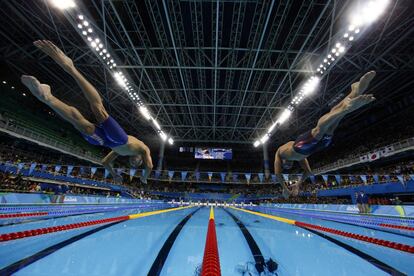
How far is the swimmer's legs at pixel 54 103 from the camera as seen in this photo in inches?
135

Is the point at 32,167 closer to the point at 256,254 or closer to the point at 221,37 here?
the point at 221,37

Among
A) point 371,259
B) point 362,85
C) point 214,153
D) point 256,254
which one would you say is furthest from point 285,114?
point 256,254

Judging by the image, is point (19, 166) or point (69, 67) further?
point (19, 166)

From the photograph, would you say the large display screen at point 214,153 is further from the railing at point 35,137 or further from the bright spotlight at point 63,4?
the bright spotlight at point 63,4

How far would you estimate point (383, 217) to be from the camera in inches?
402

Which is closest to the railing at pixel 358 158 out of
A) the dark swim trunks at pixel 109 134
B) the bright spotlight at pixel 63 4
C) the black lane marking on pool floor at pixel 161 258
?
the black lane marking on pool floor at pixel 161 258

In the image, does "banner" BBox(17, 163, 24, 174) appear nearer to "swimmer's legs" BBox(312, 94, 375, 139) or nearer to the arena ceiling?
the arena ceiling

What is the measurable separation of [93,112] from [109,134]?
1.70ft

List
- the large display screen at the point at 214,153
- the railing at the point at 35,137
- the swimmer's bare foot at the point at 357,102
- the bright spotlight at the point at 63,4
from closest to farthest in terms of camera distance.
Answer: the swimmer's bare foot at the point at 357,102 < the bright spotlight at the point at 63,4 < the railing at the point at 35,137 < the large display screen at the point at 214,153

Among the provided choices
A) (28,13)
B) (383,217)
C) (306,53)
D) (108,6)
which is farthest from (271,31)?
(28,13)

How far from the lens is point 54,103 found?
12.2 ft

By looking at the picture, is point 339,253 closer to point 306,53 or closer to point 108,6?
point 306,53

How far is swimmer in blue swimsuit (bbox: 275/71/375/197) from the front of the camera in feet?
12.3

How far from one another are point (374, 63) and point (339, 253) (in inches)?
549
